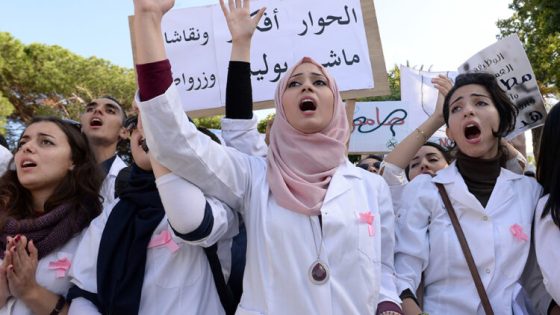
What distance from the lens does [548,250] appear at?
6.49ft

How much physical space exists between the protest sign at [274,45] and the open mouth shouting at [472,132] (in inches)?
47.7

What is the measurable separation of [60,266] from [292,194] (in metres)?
1.22

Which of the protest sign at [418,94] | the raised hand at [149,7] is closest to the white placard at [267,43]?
the protest sign at [418,94]

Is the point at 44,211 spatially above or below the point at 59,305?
above

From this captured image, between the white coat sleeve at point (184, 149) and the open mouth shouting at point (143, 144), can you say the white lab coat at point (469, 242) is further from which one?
the open mouth shouting at point (143, 144)

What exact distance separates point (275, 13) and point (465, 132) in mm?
1891

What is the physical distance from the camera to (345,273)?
1771 mm

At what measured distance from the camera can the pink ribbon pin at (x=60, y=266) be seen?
2.29 metres

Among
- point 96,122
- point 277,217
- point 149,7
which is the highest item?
point 149,7

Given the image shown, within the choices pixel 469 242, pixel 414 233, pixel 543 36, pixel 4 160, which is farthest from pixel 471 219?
pixel 543 36

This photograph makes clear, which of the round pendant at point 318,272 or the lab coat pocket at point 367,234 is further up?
the lab coat pocket at point 367,234

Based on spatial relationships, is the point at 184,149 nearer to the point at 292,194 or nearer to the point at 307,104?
the point at 292,194

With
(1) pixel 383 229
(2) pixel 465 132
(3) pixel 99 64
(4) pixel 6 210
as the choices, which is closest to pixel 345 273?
(1) pixel 383 229

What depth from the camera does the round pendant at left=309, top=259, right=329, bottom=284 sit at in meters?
1.73
